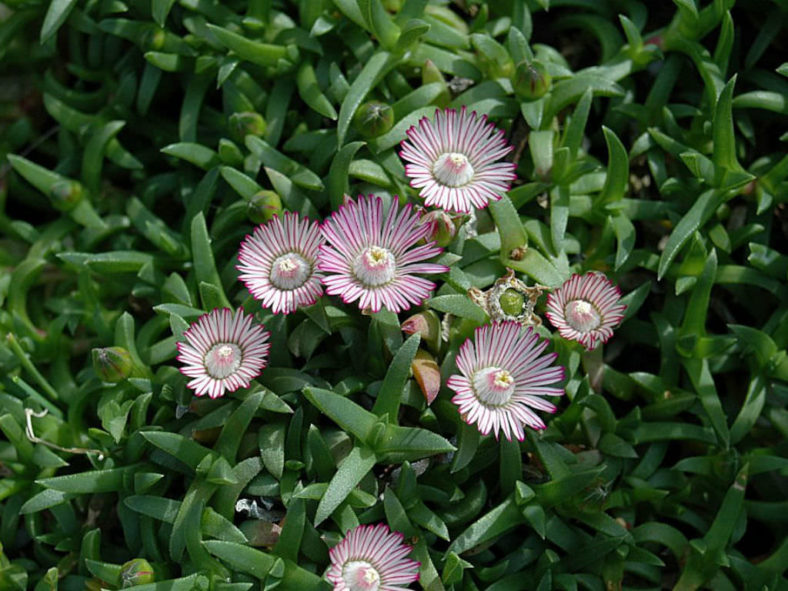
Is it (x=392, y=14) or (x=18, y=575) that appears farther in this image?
(x=392, y=14)

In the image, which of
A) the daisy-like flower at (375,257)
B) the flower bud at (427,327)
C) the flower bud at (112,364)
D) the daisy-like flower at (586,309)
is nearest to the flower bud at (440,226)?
the daisy-like flower at (375,257)

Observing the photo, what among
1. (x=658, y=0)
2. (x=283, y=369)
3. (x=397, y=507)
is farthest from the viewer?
(x=658, y=0)

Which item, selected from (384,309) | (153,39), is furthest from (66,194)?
(384,309)

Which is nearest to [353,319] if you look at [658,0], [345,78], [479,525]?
[479,525]

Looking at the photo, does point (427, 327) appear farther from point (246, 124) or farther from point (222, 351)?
point (246, 124)

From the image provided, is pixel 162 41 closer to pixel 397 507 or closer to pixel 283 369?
pixel 283 369

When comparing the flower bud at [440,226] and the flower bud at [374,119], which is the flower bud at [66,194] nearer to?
the flower bud at [374,119]
